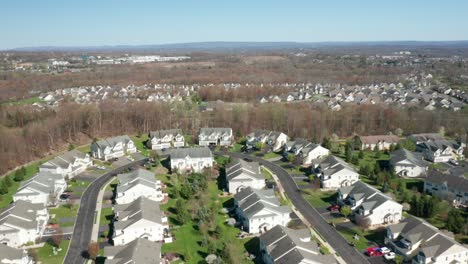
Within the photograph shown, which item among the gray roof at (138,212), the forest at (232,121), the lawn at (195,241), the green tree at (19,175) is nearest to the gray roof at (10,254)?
the gray roof at (138,212)

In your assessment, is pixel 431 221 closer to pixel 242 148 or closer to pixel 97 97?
pixel 242 148

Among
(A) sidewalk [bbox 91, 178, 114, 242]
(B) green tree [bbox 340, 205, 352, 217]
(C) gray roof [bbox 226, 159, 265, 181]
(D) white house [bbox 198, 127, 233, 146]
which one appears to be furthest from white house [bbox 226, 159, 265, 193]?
(D) white house [bbox 198, 127, 233, 146]

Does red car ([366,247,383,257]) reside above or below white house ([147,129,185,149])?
below

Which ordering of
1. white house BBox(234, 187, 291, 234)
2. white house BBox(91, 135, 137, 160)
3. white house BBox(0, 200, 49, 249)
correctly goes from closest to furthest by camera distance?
white house BBox(0, 200, 49, 249)
white house BBox(234, 187, 291, 234)
white house BBox(91, 135, 137, 160)

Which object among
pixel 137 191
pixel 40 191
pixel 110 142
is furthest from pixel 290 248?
pixel 110 142

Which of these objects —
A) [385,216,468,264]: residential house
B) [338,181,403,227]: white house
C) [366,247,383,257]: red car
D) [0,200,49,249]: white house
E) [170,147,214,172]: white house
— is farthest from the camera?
[170,147,214,172]: white house

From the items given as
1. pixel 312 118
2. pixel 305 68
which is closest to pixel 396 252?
pixel 312 118

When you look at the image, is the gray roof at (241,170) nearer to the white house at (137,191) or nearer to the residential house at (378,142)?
the white house at (137,191)

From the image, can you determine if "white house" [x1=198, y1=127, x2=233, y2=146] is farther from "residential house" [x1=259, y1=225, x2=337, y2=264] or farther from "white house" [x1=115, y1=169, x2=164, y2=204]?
"residential house" [x1=259, y1=225, x2=337, y2=264]
